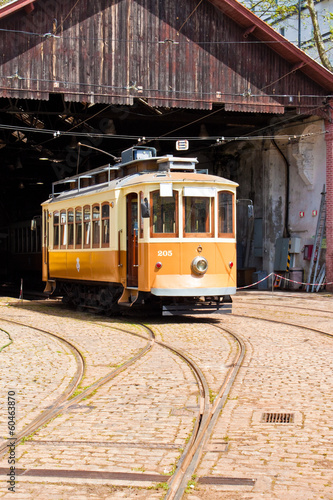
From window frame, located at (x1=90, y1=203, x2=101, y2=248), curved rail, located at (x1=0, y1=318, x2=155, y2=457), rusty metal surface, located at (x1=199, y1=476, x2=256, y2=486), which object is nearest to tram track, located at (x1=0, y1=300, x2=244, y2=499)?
curved rail, located at (x1=0, y1=318, x2=155, y2=457)

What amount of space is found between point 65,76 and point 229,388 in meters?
16.5

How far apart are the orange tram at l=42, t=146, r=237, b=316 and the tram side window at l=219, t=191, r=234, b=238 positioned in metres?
0.02

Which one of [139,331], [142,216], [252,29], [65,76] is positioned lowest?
[139,331]

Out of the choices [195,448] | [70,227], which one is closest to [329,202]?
[70,227]

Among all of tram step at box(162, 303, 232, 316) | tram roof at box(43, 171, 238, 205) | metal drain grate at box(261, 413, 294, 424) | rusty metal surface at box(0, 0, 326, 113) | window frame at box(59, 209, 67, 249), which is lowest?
metal drain grate at box(261, 413, 294, 424)

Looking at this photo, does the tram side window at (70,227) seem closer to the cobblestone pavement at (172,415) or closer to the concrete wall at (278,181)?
the cobblestone pavement at (172,415)

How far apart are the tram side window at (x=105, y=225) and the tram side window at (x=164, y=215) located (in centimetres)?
182

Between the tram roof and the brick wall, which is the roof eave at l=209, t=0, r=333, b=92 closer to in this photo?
the brick wall

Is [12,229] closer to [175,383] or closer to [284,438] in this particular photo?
[175,383]

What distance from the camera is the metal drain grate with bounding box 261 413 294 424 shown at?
21.6 feet

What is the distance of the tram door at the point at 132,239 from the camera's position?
50.8ft

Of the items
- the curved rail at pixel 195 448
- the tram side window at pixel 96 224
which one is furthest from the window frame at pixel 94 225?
the curved rail at pixel 195 448

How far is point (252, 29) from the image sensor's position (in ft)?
79.7

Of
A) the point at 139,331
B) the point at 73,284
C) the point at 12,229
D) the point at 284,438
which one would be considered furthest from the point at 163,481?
the point at 12,229
